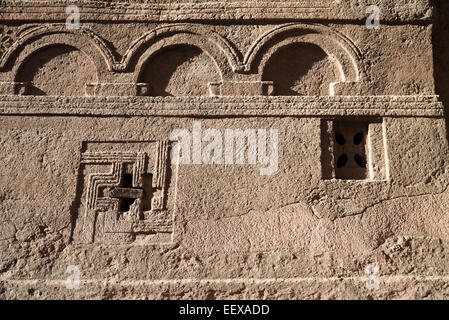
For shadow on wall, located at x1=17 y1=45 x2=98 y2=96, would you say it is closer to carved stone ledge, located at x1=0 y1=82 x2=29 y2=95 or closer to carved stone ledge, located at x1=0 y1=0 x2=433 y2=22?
carved stone ledge, located at x1=0 y1=82 x2=29 y2=95

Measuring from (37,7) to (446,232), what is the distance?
416cm

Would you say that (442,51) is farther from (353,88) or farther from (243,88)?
(243,88)

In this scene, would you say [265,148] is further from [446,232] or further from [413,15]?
[413,15]

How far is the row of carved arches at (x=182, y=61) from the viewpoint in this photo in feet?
12.9

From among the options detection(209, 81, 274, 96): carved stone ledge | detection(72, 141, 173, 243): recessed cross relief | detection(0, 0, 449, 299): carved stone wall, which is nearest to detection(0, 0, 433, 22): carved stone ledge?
detection(0, 0, 449, 299): carved stone wall

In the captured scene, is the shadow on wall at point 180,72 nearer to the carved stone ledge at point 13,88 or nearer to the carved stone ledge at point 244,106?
the carved stone ledge at point 244,106

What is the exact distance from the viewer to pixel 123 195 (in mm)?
3613

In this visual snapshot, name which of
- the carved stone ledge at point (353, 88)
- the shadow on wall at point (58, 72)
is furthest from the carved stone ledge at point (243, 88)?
the shadow on wall at point (58, 72)

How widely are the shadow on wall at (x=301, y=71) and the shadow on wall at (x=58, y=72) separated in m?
1.67

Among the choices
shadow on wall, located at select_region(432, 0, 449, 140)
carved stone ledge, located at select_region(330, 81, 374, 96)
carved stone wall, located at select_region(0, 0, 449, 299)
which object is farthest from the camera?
shadow on wall, located at select_region(432, 0, 449, 140)

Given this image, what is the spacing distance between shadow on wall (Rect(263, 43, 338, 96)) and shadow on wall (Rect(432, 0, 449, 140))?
42.3 inches

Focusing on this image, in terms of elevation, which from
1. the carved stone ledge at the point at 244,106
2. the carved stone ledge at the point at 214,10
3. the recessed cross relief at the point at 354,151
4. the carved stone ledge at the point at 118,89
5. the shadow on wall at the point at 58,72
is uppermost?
the carved stone ledge at the point at 214,10

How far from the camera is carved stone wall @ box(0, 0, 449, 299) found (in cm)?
337

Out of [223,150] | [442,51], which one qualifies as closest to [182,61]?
[223,150]
